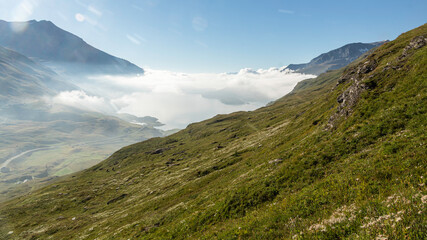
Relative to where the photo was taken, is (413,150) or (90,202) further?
(90,202)

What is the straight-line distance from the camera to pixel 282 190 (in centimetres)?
2434

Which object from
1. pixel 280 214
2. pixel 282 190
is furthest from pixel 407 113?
pixel 280 214

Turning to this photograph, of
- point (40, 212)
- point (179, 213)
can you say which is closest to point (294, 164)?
point (179, 213)

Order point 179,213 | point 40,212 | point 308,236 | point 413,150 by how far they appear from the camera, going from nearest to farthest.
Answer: point 308,236 < point 413,150 < point 179,213 < point 40,212

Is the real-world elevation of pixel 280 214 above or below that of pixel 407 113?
below

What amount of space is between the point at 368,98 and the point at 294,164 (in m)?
19.7

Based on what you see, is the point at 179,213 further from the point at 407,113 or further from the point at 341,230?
the point at 407,113

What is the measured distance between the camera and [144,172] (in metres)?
122

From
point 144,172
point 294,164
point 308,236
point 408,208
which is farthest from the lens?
point 144,172

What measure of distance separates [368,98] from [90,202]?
120848mm

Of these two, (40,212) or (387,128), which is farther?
(40,212)

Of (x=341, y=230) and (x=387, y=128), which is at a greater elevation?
(x=387, y=128)

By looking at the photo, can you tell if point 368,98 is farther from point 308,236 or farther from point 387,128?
point 308,236

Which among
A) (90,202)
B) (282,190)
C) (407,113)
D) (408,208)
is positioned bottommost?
(90,202)
